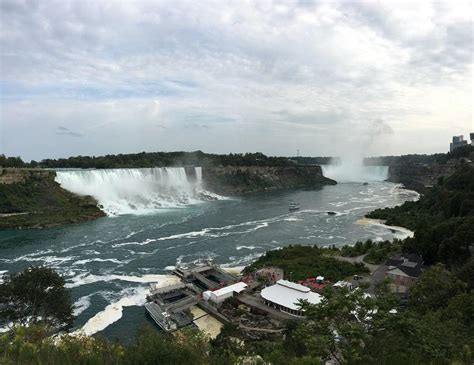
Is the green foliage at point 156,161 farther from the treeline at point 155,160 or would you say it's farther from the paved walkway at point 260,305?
the paved walkway at point 260,305

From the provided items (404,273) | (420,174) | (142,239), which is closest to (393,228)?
(404,273)

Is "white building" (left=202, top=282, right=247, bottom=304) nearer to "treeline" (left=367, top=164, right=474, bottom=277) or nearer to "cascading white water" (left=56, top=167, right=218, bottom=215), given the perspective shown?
"treeline" (left=367, top=164, right=474, bottom=277)

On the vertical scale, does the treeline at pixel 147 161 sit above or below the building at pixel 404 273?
above

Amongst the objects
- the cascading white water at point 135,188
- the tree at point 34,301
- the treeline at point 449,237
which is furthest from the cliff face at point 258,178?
the tree at point 34,301

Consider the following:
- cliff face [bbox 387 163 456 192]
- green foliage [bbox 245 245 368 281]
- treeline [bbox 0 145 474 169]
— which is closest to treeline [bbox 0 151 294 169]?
treeline [bbox 0 145 474 169]

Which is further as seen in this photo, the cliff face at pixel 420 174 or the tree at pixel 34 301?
the cliff face at pixel 420 174
